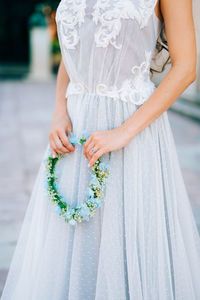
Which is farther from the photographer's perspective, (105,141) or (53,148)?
(53,148)

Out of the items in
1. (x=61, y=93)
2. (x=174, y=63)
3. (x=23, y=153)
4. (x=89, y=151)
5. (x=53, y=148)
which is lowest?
(x=89, y=151)

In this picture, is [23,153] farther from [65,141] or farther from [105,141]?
[105,141]

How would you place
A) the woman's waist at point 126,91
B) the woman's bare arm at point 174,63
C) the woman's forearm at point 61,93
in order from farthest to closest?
the woman's forearm at point 61,93, the woman's waist at point 126,91, the woman's bare arm at point 174,63

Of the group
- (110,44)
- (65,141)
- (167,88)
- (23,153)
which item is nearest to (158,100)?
(167,88)

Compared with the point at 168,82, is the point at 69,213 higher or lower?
lower

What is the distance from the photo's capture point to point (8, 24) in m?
20.0

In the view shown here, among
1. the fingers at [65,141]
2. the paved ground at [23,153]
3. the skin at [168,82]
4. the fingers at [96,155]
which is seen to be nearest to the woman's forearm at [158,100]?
the skin at [168,82]

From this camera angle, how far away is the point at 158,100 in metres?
1.34

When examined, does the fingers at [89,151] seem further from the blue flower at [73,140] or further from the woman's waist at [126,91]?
the woman's waist at [126,91]

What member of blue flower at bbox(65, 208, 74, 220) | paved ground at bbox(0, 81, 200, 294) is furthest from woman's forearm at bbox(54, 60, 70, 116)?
paved ground at bbox(0, 81, 200, 294)

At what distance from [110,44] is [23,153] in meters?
3.76

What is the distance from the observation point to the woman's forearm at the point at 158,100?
4.40ft

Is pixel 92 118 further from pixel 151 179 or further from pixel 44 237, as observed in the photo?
pixel 44 237

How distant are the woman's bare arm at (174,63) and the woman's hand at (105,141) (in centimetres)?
3
